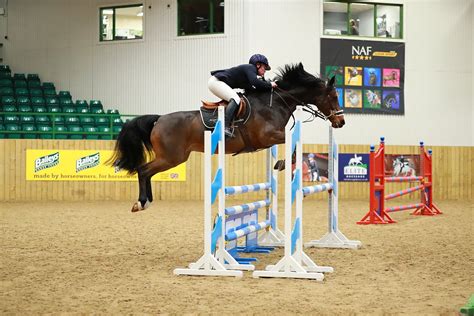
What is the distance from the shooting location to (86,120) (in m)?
19.7

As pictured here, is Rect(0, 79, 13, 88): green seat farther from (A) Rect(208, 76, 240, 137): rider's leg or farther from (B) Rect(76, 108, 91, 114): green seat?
(A) Rect(208, 76, 240, 137): rider's leg

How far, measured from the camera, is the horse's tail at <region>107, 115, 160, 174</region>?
822cm

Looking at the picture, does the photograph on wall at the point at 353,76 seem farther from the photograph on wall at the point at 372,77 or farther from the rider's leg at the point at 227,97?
the rider's leg at the point at 227,97

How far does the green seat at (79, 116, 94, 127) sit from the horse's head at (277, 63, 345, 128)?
1224cm

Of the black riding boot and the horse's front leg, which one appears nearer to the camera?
the horse's front leg

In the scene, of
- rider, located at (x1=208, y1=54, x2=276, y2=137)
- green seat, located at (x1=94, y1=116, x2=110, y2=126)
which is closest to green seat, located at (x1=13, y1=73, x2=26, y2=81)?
green seat, located at (x1=94, y1=116, x2=110, y2=126)

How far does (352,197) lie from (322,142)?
1842 mm

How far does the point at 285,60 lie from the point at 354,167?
3.68 meters

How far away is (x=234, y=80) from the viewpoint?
788cm

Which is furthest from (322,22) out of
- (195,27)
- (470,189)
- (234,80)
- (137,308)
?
(137,308)

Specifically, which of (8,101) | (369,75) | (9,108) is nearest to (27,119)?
(9,108)

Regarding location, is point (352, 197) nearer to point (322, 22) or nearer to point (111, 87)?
point (322, 22)

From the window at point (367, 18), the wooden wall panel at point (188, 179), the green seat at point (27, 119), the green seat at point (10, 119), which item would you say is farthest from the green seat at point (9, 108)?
the window at point (367, 18)

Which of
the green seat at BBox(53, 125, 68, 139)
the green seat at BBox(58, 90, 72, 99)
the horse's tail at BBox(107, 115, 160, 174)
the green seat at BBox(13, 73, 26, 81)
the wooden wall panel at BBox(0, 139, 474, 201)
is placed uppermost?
the green seat at BBox(13, 73, 26, 81)
